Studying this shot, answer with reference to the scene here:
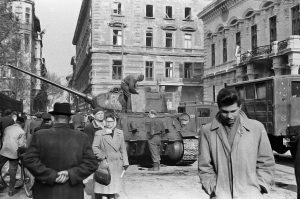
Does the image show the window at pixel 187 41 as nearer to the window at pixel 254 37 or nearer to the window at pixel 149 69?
the window at pixel 149 69

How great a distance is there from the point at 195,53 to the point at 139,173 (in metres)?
38.5

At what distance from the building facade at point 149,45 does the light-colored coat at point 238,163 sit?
131ft

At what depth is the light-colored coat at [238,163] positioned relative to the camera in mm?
3527

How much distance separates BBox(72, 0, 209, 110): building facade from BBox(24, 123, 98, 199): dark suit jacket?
1545 inches

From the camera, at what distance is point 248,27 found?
110 feet

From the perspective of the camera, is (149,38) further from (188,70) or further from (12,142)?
(12,142)

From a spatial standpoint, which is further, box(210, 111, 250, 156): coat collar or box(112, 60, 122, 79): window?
box(112, 60, 122, 79): window

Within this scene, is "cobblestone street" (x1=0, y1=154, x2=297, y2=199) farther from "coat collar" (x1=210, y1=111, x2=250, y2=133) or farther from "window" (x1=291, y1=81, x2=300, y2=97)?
"coat collar" (x1=210, y1=111, x2=250, y2=133)

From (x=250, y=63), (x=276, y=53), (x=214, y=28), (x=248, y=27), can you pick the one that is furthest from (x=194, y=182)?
(x=214, y=28)

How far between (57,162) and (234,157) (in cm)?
178

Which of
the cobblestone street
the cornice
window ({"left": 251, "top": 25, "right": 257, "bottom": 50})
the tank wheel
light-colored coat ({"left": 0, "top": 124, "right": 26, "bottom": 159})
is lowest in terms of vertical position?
the cobblestone street

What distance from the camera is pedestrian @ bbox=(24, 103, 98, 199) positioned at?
422 centimetres

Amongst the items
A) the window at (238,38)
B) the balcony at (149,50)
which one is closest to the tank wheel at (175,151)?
the window at (238,38)

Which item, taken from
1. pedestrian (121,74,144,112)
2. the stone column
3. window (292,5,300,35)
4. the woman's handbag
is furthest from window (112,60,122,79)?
the woman's handbag
